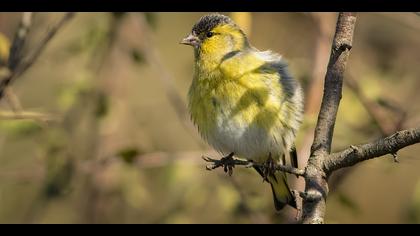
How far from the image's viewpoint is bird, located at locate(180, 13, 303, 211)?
3.52 meters

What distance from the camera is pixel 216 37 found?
401 centimetres

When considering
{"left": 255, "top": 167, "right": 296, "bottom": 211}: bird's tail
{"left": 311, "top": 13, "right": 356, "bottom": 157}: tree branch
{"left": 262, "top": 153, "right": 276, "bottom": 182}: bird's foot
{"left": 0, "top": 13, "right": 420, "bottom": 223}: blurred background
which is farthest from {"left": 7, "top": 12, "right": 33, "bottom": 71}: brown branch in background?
{"left": 255, "top": 167, "right": 296, "bottom": 211}: bird's tail

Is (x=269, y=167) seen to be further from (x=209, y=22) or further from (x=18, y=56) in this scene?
(x=209, y=22)

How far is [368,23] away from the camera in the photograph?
574 cm

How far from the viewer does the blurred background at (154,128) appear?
13.3ft

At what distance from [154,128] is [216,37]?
169 centimetres

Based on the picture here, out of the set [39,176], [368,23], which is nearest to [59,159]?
[39,176]

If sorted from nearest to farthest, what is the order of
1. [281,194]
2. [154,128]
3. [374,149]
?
1. [374,149]
2. [281,194]
3. [154,128]

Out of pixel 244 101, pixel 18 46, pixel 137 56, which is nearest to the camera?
pixel 18 46

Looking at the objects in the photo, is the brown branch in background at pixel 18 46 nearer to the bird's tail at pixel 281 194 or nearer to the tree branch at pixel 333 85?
the tree branch at pixel 333 85

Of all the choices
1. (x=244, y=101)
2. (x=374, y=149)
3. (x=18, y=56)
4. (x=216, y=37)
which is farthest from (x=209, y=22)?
(x=374, y=149)

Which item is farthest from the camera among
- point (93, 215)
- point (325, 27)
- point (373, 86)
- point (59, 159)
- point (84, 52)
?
point (93, 215)
